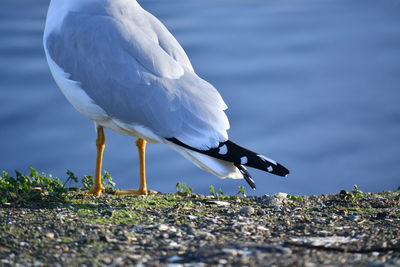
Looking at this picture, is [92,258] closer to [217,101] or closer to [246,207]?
[246,207]

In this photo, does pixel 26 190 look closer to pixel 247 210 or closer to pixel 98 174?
pixel 98 174

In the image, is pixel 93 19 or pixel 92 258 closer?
pixel 92 258

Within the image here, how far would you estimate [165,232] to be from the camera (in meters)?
4.16

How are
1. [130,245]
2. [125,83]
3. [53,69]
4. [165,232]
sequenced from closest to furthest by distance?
[130,245] < [165,232] < [125,83] < [53,69]

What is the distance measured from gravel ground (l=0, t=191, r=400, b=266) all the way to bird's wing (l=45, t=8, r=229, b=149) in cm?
56

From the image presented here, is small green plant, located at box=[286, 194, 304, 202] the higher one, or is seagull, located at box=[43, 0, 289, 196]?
seagull, located at box=[43, 0, 289, 196]

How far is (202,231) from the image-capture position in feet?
14.0

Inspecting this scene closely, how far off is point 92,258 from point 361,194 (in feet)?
8.93

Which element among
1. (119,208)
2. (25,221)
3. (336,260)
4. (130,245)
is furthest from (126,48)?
(336,260)

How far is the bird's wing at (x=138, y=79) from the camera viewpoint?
5.34 meters

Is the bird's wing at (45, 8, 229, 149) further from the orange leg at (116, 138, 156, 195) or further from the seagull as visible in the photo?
the orange leg at (116, 138, 156, 195)

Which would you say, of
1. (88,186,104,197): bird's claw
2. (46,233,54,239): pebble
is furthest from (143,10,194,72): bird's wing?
(46,233,54,239): pebble

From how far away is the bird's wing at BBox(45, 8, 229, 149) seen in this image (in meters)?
5.34

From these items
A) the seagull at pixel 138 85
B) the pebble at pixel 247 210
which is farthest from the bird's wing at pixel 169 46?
the pebble at pixel 247 210
